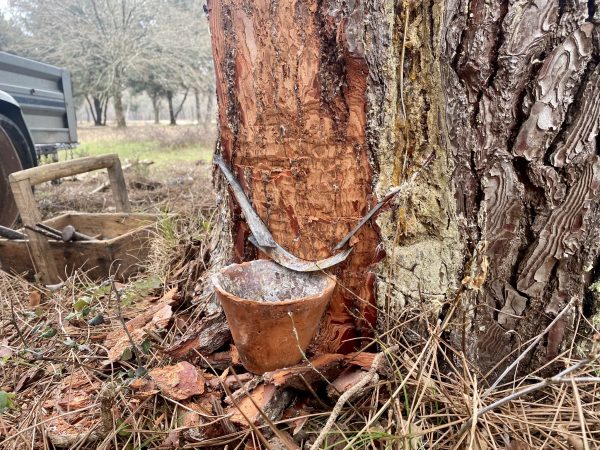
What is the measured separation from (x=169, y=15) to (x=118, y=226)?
18328 mm

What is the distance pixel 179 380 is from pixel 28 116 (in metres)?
4.25

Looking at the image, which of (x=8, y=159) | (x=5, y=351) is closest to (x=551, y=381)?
(x=5, y=351)

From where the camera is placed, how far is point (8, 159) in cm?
337

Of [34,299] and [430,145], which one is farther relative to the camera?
[34,299]

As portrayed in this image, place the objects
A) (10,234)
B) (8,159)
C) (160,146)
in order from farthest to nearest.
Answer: (160,146), (8,159), (10,234)

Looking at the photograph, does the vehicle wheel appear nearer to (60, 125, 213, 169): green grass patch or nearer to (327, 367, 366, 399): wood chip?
(327, 367, 366, 399): wood chip

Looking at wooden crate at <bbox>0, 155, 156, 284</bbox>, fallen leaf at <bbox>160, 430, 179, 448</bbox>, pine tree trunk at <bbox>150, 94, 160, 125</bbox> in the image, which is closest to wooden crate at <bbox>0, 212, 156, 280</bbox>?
wooden crate at <bbox>0, 155, 156, 284</bbox>

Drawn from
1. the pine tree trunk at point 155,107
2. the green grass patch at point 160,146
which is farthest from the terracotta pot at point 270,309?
the pine tree trunk at point 155,107

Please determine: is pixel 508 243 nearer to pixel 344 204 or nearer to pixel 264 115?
pixel 344 204

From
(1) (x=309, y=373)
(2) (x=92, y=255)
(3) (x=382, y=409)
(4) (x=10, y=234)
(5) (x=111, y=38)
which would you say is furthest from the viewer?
(5) (x=111, y=38)

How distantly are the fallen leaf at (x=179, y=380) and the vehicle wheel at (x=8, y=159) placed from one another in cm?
280

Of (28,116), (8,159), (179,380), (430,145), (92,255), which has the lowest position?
(92,255)

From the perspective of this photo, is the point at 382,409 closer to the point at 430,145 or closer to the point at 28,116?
the point at 430,145

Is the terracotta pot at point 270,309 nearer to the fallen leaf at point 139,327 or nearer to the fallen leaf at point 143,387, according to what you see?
the fallen leaf at point 143,387
